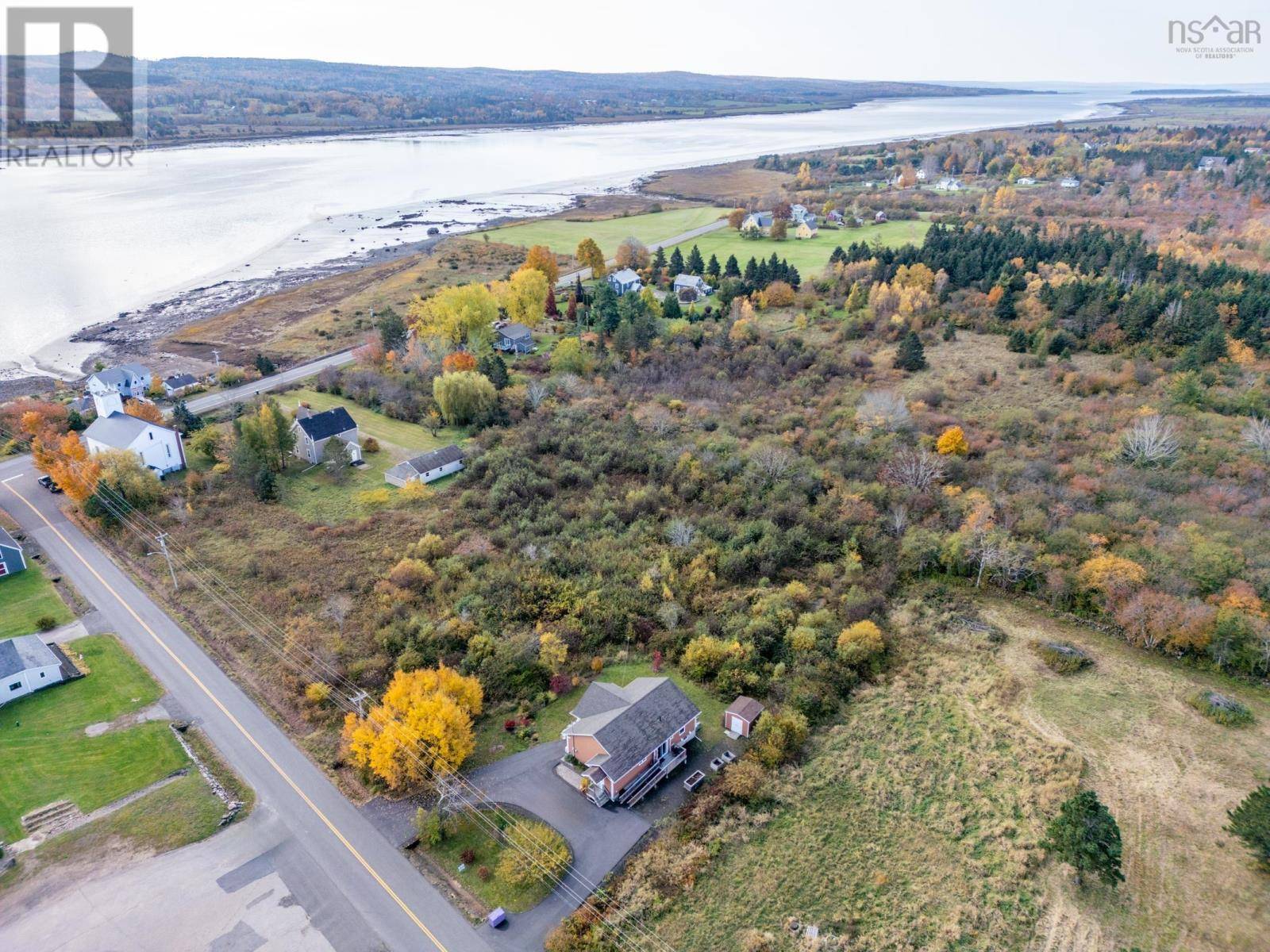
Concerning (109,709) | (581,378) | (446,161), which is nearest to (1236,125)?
(446,161)

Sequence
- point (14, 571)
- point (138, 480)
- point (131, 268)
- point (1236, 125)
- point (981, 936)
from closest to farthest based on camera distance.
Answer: point (981, 936) < point (14, 571) < point (138, 480) < point (131, 268) < point (1236, 125)

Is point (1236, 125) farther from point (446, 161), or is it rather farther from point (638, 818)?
point (638, 818)

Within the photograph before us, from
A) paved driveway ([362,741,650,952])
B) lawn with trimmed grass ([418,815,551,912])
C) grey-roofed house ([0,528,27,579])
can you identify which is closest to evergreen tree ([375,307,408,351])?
grey-roofed house ([0,528,27,579])

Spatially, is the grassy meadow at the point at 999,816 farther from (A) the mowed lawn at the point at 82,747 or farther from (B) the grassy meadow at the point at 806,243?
(B) the grassy meadow at the point at 806,243

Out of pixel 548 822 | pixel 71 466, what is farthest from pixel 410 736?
pixel 71 466

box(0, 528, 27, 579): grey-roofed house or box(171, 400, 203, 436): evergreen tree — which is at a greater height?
box(171, 400, 203, 436): evergreen tree

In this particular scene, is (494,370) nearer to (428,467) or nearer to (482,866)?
(428,467)

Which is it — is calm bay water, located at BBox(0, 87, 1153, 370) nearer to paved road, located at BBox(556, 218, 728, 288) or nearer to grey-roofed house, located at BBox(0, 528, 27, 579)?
paved road, located at BBox(556, 218, 728, 288)

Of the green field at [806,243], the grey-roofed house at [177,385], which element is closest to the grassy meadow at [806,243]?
the green field at [806,243]
